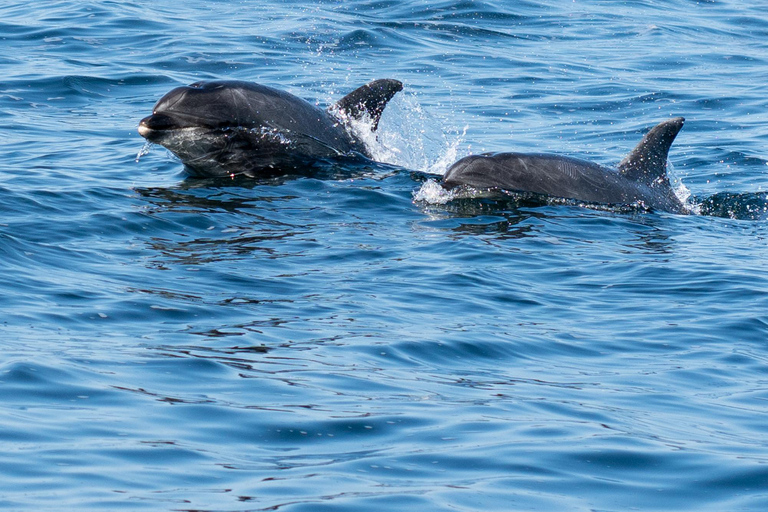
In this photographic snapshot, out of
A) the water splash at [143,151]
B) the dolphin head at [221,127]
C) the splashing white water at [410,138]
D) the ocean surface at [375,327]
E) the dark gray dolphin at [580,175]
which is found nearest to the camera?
the ocean surface at [375,327]

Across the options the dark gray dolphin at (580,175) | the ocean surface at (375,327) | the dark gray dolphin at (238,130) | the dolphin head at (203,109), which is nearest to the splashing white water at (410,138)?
the ocean surface at (375,327)

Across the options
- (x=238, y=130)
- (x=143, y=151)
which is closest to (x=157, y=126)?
(x=238, y=130)

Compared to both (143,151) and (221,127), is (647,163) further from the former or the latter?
(143,151)

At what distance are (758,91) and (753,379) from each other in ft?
56.5

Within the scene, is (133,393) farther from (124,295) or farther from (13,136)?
(13,136)

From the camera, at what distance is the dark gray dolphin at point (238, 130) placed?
15664mm

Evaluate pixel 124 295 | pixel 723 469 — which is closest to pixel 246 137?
pixel 124 295

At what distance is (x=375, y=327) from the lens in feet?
33.7

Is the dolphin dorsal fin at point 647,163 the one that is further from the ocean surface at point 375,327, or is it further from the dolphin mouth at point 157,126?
the dolphin mouth at point 157,126

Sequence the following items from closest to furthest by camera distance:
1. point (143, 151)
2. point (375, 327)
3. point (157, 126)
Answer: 1. point (375, 327)
2. point (157, 126)
3. point (143, 151)

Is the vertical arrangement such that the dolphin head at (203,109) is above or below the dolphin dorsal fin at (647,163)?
above

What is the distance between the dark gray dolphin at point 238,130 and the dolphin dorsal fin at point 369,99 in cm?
7

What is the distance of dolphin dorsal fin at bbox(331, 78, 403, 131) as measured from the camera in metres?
16.8

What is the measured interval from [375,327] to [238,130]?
6328 millimetres
